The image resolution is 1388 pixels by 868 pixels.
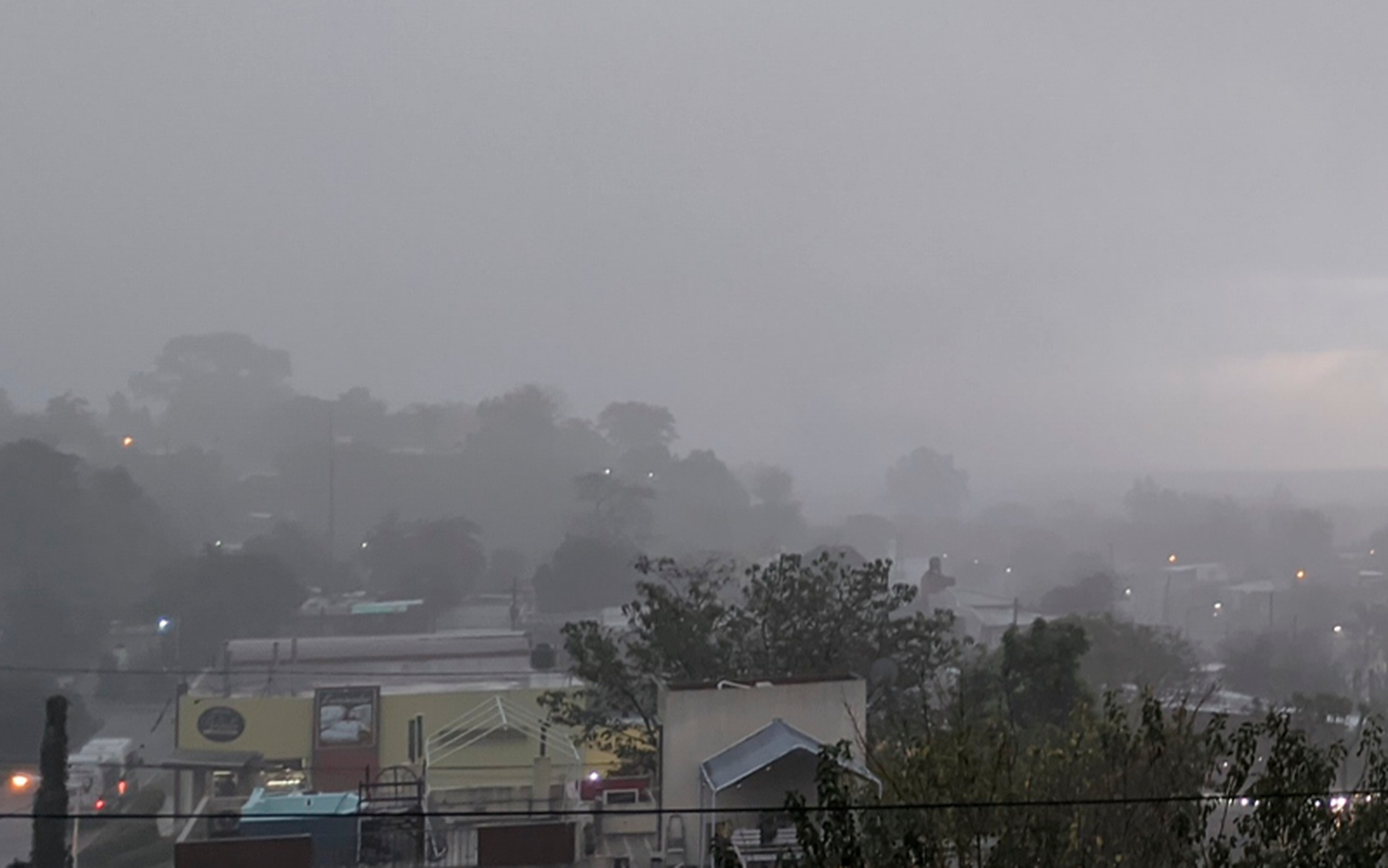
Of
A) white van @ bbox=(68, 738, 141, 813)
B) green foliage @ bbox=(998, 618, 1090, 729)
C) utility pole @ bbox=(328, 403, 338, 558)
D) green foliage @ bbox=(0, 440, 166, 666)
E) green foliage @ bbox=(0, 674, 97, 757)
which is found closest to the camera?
green foliage @ bbox=(998, 618, 1090, 729)

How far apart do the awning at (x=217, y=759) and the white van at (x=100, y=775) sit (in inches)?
32.4

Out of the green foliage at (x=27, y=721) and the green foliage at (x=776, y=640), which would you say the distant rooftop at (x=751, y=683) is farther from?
the green foliage at (x=27, y=721)

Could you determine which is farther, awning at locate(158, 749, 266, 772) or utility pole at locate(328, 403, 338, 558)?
utility pole at locate(328, 403, 338, 558)

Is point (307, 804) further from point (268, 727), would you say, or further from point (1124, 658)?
point (1124, 658)

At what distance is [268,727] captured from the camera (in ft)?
71.5

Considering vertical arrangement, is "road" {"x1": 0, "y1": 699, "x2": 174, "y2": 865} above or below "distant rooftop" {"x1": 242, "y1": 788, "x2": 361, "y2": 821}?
below

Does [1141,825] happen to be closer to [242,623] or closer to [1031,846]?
[1031,846]

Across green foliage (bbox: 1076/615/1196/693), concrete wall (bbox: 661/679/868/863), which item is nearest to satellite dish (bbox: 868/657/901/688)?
concrete wall (bbox: 661/679/868/863)

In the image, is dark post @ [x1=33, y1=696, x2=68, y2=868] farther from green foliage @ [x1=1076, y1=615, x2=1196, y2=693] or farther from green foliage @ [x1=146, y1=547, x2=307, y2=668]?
green foliage @ [x1=146, y1=547, x2=307, y2=668]

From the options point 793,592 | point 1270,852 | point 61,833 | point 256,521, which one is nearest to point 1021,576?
point 256,521

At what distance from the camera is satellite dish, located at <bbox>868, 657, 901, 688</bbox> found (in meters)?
15.1

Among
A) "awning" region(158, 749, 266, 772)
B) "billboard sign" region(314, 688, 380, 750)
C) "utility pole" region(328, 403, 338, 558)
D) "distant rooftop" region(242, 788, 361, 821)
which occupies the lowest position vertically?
"awning" region(158, 749, 266, 772)

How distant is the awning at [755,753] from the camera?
9336mm

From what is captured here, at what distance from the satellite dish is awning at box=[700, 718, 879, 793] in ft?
16.8
